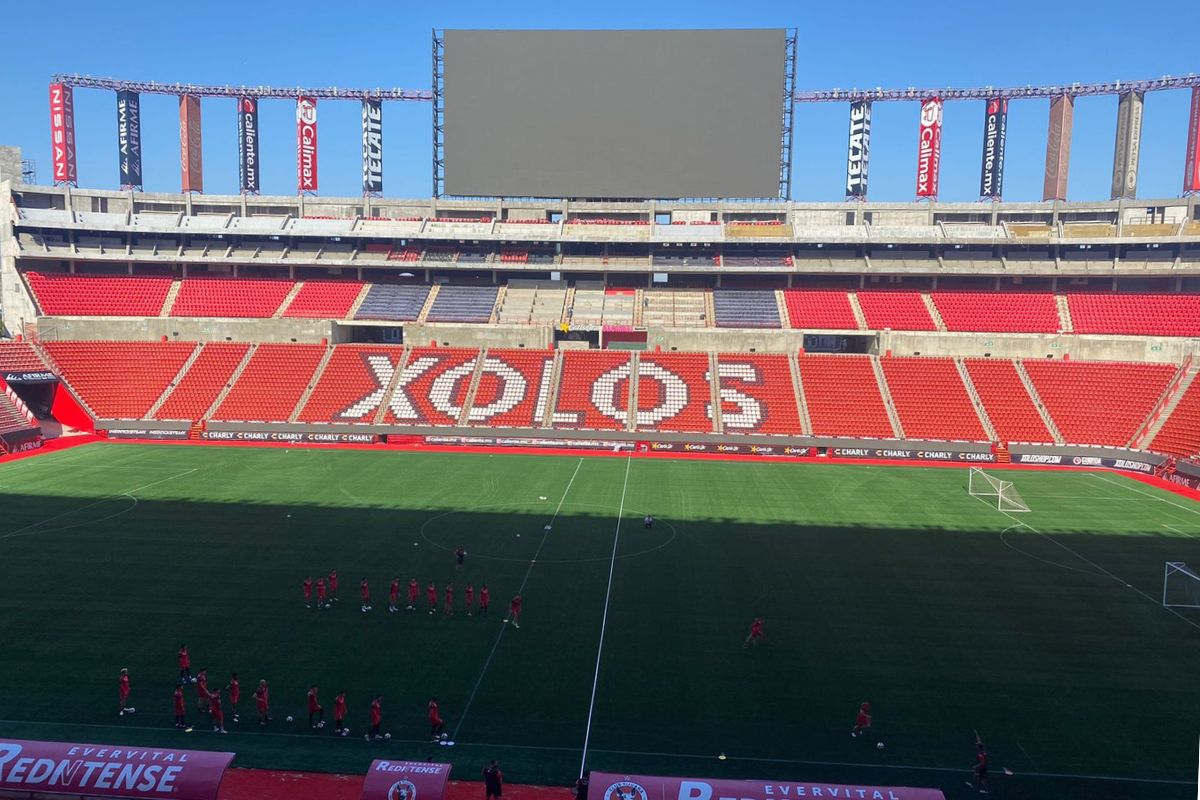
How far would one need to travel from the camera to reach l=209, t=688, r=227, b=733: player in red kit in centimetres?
1509

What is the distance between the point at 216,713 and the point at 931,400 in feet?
155

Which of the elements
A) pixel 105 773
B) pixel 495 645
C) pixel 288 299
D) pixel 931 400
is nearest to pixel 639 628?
pixel 495 645

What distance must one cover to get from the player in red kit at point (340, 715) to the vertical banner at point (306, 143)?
203 ft

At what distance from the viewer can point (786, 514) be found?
32094 millimetres

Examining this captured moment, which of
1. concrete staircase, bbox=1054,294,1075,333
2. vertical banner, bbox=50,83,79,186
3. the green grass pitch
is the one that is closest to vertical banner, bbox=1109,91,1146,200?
concrete staircase, bbox=1054,294,1075,333

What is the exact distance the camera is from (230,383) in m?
52.8

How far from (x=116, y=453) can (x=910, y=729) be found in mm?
44253

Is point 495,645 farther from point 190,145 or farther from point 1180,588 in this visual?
point 190,145

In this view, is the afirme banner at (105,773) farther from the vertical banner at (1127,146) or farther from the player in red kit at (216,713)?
the vertical banner at (1127,146)

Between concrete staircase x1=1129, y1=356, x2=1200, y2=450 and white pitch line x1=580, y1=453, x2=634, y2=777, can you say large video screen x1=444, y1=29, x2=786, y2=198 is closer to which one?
concrete staircase x1=1129, y1=356, x2=1200, y2=450

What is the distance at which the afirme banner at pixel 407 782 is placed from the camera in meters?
11.6

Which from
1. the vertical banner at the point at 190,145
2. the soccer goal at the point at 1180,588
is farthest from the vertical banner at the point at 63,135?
the soccer goal at the point at 1180,588

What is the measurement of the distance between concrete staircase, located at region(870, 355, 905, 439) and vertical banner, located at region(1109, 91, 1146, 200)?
28260 mm

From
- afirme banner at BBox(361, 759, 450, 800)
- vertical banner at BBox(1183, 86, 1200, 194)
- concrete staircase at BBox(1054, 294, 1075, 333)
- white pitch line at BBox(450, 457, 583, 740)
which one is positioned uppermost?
vertical banner at BBox(1183, 86, 1200, 194)
